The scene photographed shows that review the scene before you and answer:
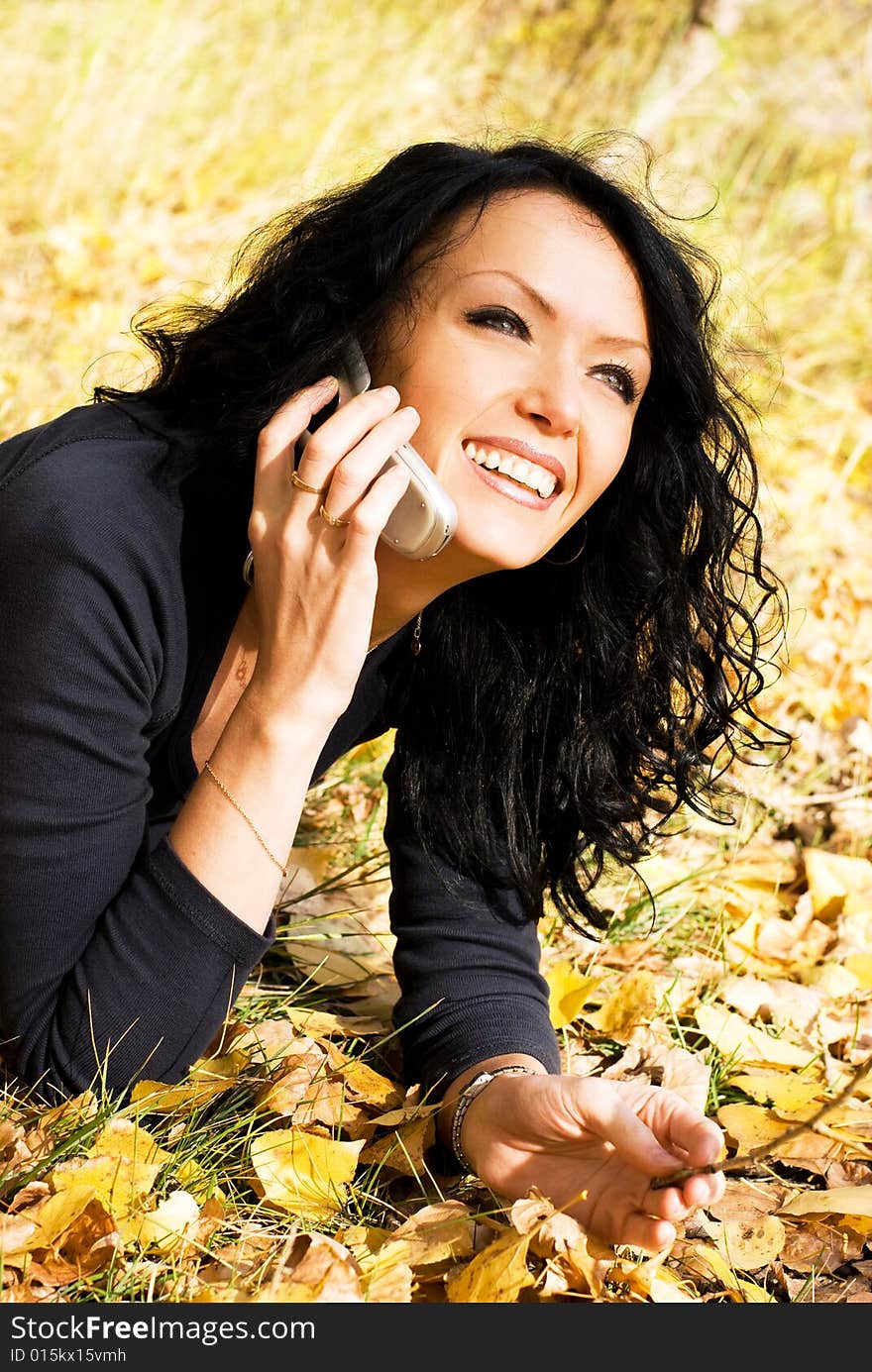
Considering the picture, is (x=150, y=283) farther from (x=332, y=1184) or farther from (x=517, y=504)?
(x=332, y=1184)

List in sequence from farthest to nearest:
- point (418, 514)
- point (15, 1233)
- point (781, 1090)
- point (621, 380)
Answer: point (781, 1090) → point (621, 380) → point (418, 514) → point (15, 1233)

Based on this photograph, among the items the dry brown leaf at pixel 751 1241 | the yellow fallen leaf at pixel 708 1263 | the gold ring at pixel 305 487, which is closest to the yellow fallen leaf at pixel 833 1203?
the dry brown leaf at pixel 751 1241

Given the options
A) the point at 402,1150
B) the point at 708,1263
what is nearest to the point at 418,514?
the point at 402,1150

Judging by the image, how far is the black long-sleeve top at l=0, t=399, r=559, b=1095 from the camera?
5.68ft

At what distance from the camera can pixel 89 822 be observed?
1768 millimetres

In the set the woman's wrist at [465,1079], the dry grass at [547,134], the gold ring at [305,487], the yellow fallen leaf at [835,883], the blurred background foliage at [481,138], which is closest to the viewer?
the gold ring at [305,487]

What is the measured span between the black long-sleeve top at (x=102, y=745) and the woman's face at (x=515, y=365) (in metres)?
0.34

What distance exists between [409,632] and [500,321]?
0.64m

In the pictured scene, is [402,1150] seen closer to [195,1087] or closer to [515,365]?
[195,1087]

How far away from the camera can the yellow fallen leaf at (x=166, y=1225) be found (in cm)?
160

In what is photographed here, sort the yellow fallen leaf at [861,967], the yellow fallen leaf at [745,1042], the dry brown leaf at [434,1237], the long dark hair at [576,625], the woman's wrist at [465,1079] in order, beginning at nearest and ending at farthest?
1. the dry brown leaf at [434,1237]
2. the woman's wrist at [465,1079]
3. the long dark hair at [576,625]
4. the yellow fallen leaf at [745,1042]
5. the yellow fallen leaf at [861,967]

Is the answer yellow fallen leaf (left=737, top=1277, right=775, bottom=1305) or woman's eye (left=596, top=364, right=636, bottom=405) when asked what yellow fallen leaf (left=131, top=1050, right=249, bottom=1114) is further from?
woman's eye (left=596, top=364, right=636, bottom=405)

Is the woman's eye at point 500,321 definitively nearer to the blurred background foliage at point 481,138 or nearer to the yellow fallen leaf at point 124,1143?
the yellow fallen leaf at point 124,1143

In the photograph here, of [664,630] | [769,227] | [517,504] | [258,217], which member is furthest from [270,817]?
[769,227]
